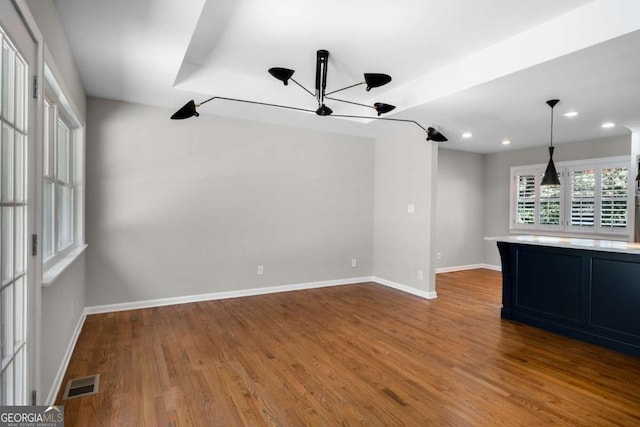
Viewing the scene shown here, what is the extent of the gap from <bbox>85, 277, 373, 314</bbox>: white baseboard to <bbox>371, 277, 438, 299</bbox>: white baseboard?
0.82ft

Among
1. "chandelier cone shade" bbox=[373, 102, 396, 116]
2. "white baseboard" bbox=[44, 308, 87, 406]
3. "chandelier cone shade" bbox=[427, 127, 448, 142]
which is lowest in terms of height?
"white baseboard" bbox=[44, 308, 87, 406]

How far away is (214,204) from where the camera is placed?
4.62 meters

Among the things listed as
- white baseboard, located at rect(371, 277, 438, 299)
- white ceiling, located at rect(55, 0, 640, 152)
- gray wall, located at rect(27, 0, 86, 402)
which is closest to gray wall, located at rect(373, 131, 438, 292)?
white baseboard, located at rect(371, 277, 438, 299)

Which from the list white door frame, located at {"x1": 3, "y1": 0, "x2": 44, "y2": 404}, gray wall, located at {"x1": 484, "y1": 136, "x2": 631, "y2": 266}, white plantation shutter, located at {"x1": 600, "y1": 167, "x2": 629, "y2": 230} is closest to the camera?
white door frame, located at {"x1": 3, "y1": 0, "x2": 44, "y2": 404}

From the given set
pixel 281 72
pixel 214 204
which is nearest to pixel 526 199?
pixel 281 72

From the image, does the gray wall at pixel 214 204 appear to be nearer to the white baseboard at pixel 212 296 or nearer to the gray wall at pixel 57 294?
the white baseboard at pixel 212 296

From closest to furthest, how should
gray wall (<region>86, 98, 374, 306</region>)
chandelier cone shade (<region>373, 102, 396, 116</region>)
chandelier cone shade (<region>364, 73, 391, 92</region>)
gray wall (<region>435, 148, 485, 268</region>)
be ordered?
1. chandelier cone shade (<region>364, 73, 391, 92</region>)
2. chandelier cone shade (<region>373, 102, 396, 116</region>)
3. gray wall (<region>86, 98, 374, 306</region>)
4. gray wall (<region>435, 148, 485, 268</region>)

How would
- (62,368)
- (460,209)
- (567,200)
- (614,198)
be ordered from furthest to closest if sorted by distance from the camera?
(460,209), (567,200), (614,198), (62,368)

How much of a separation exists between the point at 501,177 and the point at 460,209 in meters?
1.09

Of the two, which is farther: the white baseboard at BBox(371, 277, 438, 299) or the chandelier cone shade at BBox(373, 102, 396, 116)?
the white baseboard at BBox(371, 277, 438, 299)

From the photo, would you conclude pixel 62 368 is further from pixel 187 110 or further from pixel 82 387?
pixel 187 110

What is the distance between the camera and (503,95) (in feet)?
11.4

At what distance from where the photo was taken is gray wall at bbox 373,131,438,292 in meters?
4.89

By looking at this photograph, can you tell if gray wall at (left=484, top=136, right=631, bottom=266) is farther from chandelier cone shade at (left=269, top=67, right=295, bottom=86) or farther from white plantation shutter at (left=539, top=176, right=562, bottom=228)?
chandelier cone shade at (left=269, top=67, right=295, bottom=86)
